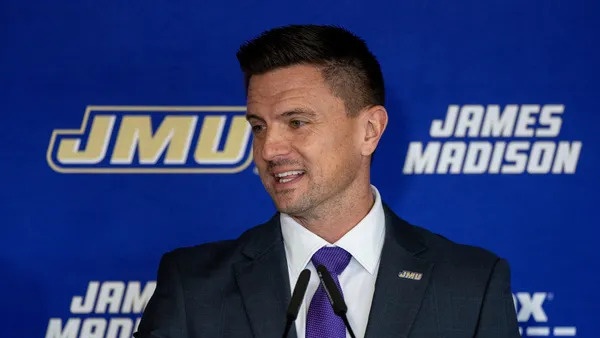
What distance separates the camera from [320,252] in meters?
Answer: 2.25

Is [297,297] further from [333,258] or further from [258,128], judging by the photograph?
[258,128]

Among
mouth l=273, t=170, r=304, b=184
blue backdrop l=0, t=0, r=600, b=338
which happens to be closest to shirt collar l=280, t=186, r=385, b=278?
mouth l=273, t=170, r=304, b=184

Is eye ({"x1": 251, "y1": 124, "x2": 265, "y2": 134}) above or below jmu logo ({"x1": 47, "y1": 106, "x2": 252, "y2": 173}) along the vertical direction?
below

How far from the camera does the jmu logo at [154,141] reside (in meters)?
2.82

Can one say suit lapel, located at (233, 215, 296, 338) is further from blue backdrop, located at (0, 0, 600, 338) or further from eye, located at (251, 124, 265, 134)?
blue backdrop, located at (0, 0, 600, 338)

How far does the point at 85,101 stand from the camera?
2836mm

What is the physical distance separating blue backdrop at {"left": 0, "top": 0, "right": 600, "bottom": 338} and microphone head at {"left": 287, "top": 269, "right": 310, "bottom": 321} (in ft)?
3.13

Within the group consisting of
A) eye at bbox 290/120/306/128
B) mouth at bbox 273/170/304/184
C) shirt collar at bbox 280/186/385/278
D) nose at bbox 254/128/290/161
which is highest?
eye at bbox 290/120/306/128

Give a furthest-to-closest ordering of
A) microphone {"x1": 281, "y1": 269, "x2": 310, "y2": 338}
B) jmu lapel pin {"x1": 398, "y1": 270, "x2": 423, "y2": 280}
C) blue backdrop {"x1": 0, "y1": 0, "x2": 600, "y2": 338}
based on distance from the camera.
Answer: blue backdrop {"x1": 0, "y1": 0, "x2": 600, "y2": 338} → jmu lapel pin {"x1": 398, "y1": 270, "x2": 423, "y2": 280} → microphone {"x1": 281, "y1": 269, "x2": 310, "y2": 338}

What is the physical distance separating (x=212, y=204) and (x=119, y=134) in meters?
0.32

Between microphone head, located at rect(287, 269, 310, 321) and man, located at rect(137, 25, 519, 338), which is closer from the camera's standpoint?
microphone head, located at rect(287, 269, 310, 321)

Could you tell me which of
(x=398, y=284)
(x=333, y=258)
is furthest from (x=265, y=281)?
(x=398, y=284)

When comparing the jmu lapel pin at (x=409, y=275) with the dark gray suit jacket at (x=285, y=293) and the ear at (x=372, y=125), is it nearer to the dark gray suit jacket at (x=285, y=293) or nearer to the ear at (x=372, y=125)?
the dark gray suit jacket at (x=285, y=293)

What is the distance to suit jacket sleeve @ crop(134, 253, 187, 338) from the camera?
7.06ft
